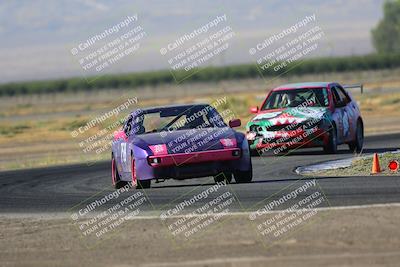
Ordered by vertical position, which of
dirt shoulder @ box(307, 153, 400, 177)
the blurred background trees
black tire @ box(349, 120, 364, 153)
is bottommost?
the blurred background trees

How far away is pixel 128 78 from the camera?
133 meters

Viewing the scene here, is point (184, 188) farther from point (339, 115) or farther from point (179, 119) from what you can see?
point (339, 115)

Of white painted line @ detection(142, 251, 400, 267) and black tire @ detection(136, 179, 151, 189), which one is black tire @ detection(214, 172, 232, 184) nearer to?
black tire @ detection(136, 179, 151, 189)

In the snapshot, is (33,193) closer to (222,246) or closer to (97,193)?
(97,193)

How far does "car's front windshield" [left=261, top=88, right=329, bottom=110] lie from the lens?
72.9 ft

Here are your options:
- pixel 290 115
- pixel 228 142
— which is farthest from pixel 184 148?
pixel 290 115

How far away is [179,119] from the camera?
16.8 m

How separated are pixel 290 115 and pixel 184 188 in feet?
19.3

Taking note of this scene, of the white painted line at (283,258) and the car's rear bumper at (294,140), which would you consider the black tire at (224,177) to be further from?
the white painted line at (283,258)

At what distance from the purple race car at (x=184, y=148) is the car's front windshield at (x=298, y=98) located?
5676 millimetres

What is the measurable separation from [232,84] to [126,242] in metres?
115

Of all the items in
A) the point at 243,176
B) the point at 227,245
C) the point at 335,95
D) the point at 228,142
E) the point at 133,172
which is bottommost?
the point at 335,95

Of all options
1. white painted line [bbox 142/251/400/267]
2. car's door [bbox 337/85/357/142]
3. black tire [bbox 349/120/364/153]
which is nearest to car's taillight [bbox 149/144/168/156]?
white painted line [bbox 142/251/400/267]

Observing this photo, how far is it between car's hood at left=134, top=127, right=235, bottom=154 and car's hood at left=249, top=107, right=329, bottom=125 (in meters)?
5.54
